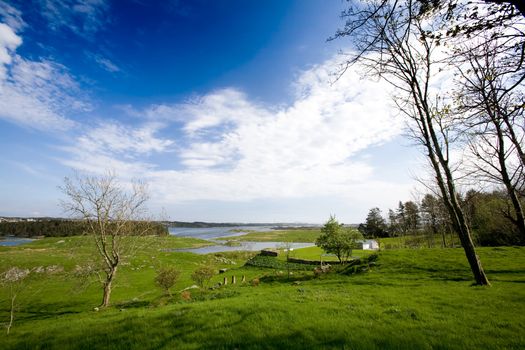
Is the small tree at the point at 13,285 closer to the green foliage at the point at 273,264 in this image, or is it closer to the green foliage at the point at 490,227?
the green foliage at the point at 273,264

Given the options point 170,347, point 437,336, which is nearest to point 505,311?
point 437,336

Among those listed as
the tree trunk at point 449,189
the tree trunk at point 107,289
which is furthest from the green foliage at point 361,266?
the tree trunk at point 107,289

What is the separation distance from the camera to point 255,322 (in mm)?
7434

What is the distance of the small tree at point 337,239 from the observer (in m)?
36.7

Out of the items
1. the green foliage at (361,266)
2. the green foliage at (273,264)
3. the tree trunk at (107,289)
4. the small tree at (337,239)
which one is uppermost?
the small tree at (337,239)

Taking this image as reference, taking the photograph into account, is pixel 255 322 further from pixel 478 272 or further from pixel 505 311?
pixel 478 272

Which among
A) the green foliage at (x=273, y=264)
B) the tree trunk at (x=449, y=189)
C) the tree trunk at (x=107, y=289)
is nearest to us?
the tree trunk at (x=449, y=189)

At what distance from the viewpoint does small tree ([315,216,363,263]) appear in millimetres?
36719

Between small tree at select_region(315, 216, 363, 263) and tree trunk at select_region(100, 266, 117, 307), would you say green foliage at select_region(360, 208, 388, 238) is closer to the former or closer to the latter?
small tree at select_region(315, 216, 363, 263)

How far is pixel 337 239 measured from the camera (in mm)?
36656

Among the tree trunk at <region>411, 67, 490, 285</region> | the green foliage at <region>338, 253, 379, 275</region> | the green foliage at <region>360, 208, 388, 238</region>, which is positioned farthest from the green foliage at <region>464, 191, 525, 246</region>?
the green foliage at <region>360, 208, 388, 238</region>

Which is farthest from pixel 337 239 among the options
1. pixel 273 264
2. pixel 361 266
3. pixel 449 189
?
pixel 449 189

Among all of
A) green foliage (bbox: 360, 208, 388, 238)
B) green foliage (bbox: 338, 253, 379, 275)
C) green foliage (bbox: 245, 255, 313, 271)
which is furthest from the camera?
green foliage (bbox: 360, 208, 388, 238)

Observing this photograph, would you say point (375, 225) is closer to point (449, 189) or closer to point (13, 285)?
point (449, 189)
